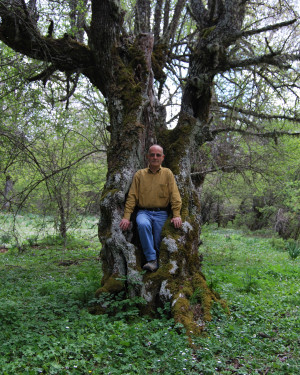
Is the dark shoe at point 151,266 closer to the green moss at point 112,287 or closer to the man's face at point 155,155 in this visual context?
the green moss at point 112,287

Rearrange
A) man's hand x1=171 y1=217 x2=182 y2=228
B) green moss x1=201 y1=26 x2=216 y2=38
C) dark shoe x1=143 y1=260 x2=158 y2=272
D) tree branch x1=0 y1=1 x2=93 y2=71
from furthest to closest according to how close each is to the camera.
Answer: green moss x1=201 y1=26 x2=216 y2=38, tree branch x1=0 y1=1 x2=93 y2=71, man's hand x1=171 y1=217 x2=182 y2=228, dark shoe x1=143 y1=260 x2=158 y2=272

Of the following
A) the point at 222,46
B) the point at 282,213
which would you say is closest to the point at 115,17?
the point at 222,46

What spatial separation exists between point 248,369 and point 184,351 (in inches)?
25.4

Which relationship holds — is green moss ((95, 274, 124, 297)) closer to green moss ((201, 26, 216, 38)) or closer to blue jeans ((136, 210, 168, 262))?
Result: blue jeans ((136, 210, 168, 262))

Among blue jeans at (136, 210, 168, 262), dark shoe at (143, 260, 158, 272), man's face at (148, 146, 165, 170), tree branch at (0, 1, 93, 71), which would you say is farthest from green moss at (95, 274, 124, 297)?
tree branch at (0, 1, 93, 71)

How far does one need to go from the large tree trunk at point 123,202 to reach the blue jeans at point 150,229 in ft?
0.43

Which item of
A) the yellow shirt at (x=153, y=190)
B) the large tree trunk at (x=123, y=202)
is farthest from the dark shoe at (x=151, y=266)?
the yellow shirt at (x=153, y=190)

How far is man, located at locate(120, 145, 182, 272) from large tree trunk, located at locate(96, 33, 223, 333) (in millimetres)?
159

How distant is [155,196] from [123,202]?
1.77ft

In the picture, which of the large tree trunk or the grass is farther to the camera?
the large tree trunk

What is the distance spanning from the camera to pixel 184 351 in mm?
3260

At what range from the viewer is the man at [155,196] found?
5.12 metres

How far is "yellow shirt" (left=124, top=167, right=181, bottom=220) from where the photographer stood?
517 centimetres

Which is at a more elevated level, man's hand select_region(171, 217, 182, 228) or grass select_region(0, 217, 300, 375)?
man's hand select_region(171, 217, 182, 228)
